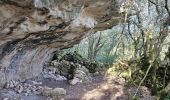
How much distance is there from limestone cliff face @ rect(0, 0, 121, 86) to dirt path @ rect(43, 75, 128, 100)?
5.27ft

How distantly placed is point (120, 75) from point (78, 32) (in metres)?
4.09

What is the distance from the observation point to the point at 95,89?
1234cm

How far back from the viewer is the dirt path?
11.3 meters

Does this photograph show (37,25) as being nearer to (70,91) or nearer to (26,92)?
(26,92)

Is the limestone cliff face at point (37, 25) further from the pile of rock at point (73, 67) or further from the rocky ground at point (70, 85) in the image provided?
the pile of rock at point (73, 67)

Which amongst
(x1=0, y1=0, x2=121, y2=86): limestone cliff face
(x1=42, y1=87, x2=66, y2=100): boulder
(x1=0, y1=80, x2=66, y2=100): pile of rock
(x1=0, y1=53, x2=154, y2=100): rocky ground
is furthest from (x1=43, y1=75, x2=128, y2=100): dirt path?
(x1=0, y1=0, x2=121, y2=86): limestone cliff face

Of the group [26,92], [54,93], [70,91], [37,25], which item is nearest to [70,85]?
[70,91]

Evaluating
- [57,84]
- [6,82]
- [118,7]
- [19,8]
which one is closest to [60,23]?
[19,8]

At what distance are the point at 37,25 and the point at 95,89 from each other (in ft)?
17.1

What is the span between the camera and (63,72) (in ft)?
47.1

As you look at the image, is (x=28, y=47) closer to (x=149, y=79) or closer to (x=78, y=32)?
(x=78, y=32)


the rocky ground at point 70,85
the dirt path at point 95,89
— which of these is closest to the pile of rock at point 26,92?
the rocky ground at point 70,85

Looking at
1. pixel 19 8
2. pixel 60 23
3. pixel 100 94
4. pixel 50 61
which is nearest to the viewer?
pixel 19 8

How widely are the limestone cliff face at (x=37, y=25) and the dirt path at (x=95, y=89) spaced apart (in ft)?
5.27
